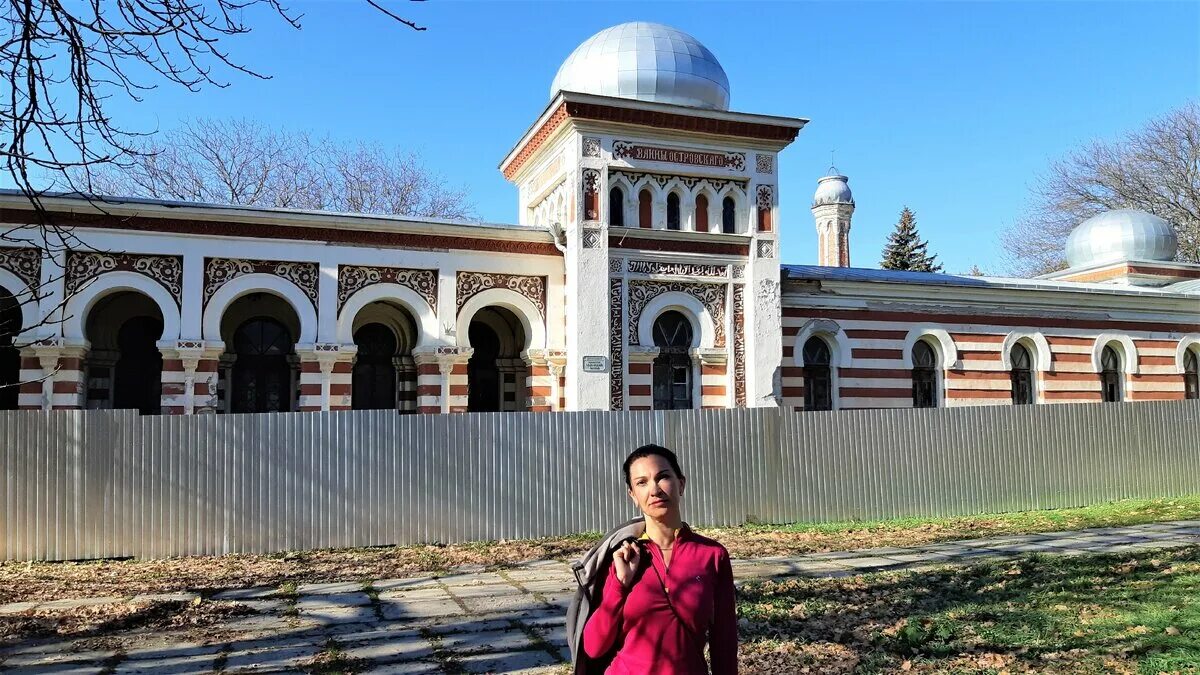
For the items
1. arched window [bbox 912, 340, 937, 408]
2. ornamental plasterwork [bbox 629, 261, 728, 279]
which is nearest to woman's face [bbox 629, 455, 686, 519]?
ornamental plasterwork [bbox 629, 261, 728, 279]

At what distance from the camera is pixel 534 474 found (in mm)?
11828

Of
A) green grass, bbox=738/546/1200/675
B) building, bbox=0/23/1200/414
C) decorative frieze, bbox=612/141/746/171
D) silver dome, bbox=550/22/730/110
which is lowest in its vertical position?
green grass, bbox=738/546/1200/675

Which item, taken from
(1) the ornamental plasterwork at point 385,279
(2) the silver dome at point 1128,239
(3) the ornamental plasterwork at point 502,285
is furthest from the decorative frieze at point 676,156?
(2) the silver dome at point 1128,239

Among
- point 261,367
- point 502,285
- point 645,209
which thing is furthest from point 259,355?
point 645,209

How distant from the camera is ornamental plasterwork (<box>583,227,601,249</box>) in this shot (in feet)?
52.6

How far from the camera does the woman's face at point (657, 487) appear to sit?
3289 millimetres

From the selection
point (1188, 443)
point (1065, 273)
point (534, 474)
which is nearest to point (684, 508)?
point (534, 474)

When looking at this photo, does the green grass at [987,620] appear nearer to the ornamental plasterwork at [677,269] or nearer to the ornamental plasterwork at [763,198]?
the ornamental plasterwork at [677,269]

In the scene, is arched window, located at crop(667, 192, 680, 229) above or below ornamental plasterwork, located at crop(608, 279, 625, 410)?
above

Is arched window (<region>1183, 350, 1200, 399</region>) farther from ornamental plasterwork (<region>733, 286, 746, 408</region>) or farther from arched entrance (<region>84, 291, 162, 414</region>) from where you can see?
arched entrance (<region>84, 291, 162, 414</region>)

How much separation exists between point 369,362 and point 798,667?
13.1 metres

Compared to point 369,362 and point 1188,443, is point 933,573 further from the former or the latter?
point 369,362

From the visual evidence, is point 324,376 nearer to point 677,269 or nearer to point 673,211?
point 677,269

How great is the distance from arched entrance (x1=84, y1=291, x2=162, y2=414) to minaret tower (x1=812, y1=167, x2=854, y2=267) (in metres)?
34.3
